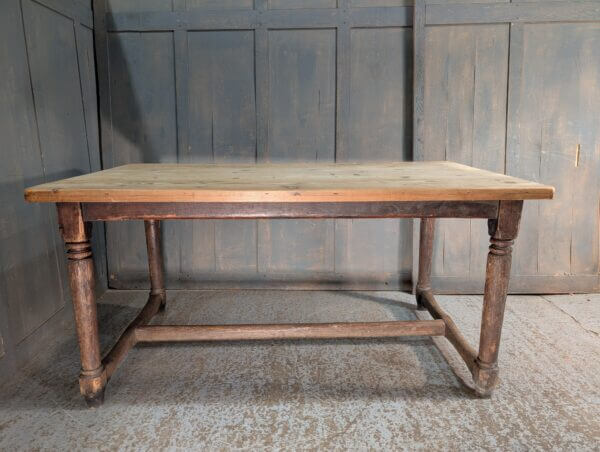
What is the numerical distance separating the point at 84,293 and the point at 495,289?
152 cm

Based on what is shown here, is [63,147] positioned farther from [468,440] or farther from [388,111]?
[468,440]

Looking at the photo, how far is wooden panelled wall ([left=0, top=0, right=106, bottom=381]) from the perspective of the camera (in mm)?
2066

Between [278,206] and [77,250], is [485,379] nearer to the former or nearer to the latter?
[278,206]

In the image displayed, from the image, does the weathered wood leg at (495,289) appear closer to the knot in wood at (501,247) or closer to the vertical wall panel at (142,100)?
the knot in wood at (501,247)

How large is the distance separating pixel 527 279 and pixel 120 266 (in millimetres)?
2558

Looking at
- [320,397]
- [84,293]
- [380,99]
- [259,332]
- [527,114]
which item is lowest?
[320,397]

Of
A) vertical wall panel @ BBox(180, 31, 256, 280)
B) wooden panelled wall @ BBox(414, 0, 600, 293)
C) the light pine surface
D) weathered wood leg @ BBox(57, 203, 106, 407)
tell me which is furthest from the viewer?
vertical wall panel @ BBox(180, 31, 256, 280)

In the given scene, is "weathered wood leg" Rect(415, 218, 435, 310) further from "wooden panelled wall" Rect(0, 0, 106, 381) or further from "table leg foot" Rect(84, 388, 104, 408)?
"wooden panelled wall" Rect(0, 0, 106, 381)

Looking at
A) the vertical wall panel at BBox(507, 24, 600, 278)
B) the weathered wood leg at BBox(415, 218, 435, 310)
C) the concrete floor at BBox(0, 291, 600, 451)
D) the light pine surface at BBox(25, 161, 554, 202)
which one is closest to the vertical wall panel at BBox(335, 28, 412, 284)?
the weathered wood leg at BBox(415, 218, 435, 310)

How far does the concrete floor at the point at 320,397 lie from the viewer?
1651 millimetres

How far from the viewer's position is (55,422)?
1.75 m

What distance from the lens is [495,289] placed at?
6.03ft

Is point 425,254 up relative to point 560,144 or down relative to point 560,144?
down

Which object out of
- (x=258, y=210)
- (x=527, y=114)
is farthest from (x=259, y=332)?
(x=527, y=114)
